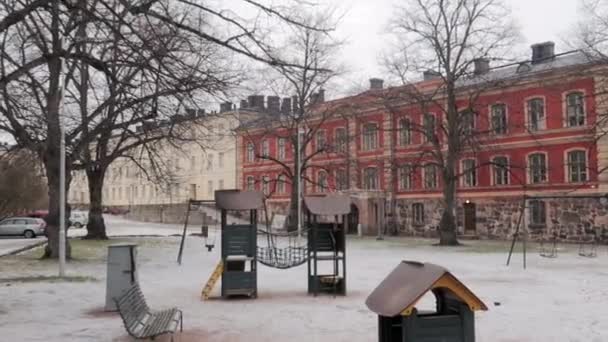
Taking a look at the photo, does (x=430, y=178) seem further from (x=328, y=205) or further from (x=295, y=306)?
(x=295, y=306)

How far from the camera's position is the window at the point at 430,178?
48.8 m

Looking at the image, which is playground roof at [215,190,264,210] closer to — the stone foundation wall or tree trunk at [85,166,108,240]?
tree trunk at [85,166,108,240]

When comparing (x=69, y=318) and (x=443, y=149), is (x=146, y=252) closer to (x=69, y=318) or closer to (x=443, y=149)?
(x=69, y=318)

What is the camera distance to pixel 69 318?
12.1 metres

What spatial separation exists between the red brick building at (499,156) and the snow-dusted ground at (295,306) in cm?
1702

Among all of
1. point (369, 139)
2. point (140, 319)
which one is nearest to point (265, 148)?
point (369, 139)

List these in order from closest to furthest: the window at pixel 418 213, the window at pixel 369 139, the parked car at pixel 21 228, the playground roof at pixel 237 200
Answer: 1. the playground roof at pixel 237 200
2. the parked car at pixel 21 228
3. the window at pixel 418 213
4. the window at pixel 369 139

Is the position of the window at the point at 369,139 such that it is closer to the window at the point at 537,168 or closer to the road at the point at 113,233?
the window at the point at 537,168

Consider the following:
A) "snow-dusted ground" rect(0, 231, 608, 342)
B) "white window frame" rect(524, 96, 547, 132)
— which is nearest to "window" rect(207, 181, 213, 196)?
"white window frame" rect(524, 96, 547, 132)

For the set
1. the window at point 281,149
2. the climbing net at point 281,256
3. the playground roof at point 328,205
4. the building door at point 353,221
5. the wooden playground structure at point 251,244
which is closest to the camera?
the wooden playground structure at point 251,244

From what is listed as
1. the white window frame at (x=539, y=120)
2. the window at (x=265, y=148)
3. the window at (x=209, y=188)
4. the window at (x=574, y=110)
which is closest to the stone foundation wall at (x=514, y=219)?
the white window frame at (x=539, y=120)

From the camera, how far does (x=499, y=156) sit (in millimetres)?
45406

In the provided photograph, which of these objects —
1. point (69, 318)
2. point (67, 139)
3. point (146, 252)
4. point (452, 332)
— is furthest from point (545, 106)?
point (452, 332)

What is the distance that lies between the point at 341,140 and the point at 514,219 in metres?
13.2
